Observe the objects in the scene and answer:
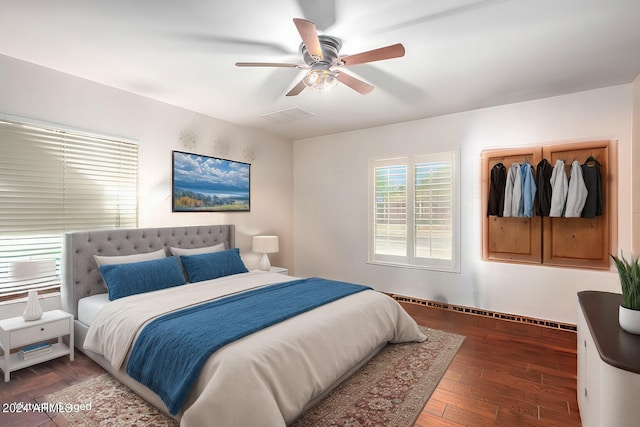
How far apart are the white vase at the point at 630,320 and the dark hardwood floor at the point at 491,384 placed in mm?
948

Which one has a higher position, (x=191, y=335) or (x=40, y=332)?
(x=191, y=335)

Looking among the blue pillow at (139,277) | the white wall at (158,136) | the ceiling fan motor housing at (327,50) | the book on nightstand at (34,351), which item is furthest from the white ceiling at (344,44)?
the book on nightstand at (34,351)

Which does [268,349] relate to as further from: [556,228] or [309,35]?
[556,228]

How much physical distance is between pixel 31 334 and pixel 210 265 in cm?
156

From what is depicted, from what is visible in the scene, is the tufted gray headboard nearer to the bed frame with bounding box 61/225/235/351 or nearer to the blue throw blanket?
the bed frame with bounding box 61/225/235/351

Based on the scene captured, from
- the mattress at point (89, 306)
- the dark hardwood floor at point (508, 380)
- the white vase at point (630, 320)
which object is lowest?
the dark hardwood floor at point (508, 380)

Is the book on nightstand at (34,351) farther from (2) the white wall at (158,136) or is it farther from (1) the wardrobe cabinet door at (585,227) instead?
(1) the wardrobe cabinet door at (585,227)

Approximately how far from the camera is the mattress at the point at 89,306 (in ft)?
8.91

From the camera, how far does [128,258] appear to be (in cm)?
319

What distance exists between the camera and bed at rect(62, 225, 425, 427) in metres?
1.66

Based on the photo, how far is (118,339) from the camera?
88.0 inches

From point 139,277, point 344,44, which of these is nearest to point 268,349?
point 139,277

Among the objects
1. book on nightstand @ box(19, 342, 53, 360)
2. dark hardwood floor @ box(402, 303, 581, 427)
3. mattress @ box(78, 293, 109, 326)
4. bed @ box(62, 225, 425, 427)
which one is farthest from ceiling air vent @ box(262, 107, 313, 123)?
book on nightstand @ box(19, 342, 53, 360)

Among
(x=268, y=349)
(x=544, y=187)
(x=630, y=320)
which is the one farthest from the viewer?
(x=544, y=187)
